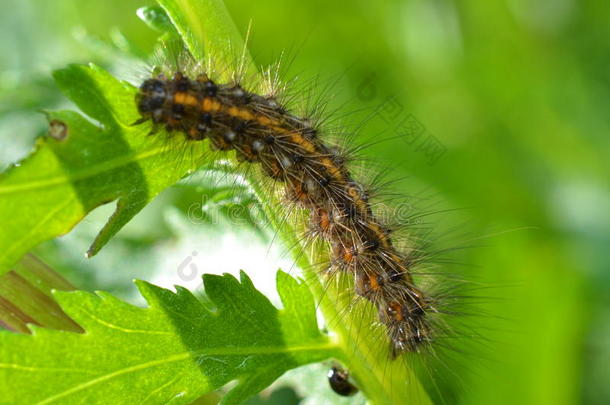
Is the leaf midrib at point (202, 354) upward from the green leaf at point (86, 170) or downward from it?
downward

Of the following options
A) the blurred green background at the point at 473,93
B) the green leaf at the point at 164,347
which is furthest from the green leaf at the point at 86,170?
the blurred green background at the point at 473,93

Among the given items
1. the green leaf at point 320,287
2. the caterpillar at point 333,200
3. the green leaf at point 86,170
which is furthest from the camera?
the caterpillar at point 333,200

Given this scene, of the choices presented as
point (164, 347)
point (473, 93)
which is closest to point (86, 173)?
point (164, 347)

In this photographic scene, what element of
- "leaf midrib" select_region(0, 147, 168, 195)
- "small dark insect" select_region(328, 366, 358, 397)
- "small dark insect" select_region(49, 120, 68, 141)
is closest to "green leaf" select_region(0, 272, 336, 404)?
"small dark insect" select_region(328, 366, 358, 397)

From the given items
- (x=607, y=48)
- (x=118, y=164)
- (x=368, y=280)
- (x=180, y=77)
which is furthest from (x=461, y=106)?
(x=118, y=164)

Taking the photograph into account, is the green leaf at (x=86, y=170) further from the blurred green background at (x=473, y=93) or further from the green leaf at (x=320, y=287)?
the blurred green background at (x=473, y=93)

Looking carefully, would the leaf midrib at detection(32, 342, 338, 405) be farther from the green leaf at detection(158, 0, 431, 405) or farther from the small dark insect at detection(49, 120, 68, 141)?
the small dark insect at detection(49, 120, 68, 141)
